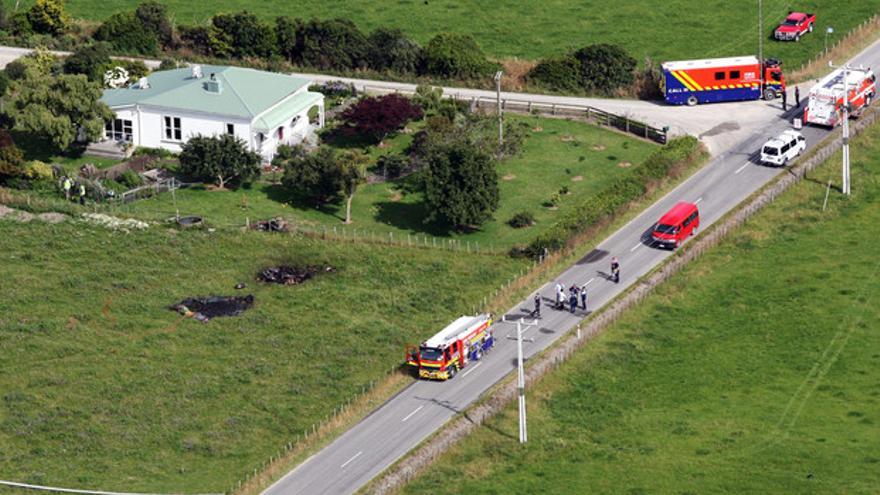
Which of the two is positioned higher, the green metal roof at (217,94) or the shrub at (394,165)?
the green metal roof at (217,94)

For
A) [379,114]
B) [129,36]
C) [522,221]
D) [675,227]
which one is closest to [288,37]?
[129,36]

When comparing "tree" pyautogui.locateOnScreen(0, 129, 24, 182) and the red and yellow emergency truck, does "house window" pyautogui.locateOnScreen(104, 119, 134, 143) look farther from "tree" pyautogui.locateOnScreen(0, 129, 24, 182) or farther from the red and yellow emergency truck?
the red and yellow emergency truck

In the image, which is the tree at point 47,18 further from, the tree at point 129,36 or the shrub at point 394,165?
the shrub at point 394,165

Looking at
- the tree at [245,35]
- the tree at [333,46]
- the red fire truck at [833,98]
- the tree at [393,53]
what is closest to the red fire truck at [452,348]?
the red fire truck at [833,98]

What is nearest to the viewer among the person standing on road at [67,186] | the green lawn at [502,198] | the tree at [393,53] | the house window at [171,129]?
the green lawn at [502,198]

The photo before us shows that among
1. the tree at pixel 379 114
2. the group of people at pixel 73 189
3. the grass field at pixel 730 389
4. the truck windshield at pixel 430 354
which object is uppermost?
the tree at pixel 379 114

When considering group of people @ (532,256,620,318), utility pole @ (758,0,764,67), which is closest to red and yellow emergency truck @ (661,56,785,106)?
utility pole @ (758,0,764,67)

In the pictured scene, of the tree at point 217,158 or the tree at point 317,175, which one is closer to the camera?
the tree at point 317,175
